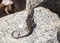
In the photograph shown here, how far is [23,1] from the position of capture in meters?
3.38

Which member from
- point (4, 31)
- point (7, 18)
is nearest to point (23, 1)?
point (7, 18)

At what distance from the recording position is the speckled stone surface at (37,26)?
2.44 metres

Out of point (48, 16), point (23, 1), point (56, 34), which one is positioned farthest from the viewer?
point (23, 1)

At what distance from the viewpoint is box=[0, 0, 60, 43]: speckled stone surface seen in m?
2.44

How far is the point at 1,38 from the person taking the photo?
2.54 metres

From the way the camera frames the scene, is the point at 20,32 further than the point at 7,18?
No

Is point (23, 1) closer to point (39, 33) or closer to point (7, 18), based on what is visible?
point (7, 18)

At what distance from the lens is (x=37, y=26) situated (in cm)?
259

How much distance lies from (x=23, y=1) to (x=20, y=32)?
0.89m

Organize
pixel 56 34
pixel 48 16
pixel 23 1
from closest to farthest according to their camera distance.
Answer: pixel 56 34 < pixel 48 16 < pixel 23 1

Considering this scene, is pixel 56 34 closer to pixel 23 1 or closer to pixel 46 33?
pixel 46 33

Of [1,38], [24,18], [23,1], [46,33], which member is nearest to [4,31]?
[1,38]

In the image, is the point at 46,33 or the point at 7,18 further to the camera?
the point at 7,18

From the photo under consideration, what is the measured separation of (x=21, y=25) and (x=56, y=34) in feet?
1.36
